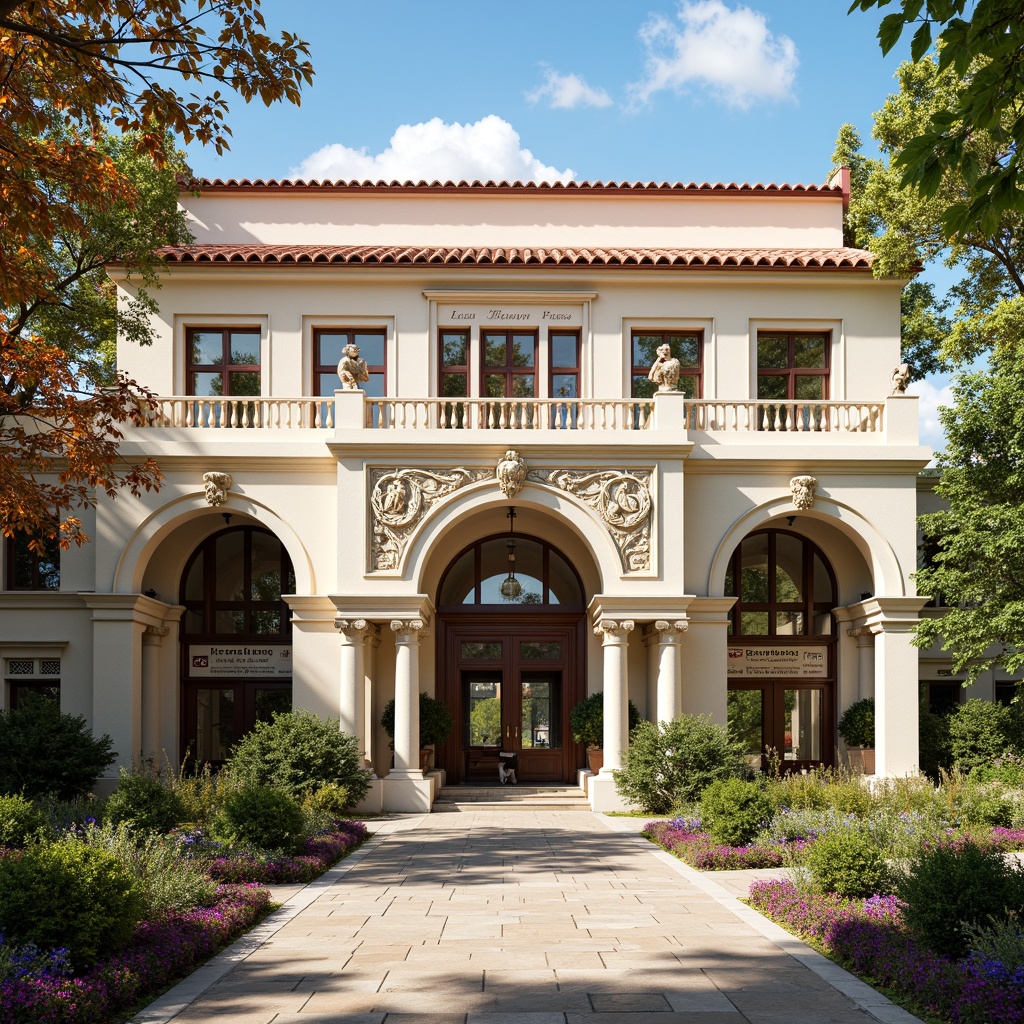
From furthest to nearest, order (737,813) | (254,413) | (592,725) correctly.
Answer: (254,413)
(592,725)
(737,813)

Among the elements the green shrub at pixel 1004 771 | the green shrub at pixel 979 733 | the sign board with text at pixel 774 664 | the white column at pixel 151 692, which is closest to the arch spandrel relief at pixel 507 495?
the sign board with text at pixel 774 664

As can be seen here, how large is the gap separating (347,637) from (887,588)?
10776 mm

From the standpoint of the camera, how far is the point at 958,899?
28.1 feet

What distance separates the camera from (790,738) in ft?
84.9

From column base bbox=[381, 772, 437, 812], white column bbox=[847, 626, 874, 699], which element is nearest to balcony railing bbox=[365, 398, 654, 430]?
white column bbox=[847, 626, 874, 699]

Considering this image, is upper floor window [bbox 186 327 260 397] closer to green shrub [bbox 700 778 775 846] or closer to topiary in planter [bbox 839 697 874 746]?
topiary in planter [bbox 839 697 874 746]

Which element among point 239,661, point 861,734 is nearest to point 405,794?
point 239,661

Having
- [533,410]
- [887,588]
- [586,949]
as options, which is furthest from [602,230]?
[586,949]

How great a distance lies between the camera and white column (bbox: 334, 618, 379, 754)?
22.4m

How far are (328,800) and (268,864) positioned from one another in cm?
573

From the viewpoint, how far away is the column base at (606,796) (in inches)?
865

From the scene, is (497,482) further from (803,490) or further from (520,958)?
(520,958)

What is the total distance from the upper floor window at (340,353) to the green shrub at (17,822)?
13.3 meters

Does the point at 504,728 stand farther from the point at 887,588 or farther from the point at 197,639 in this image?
the point at 887,588
